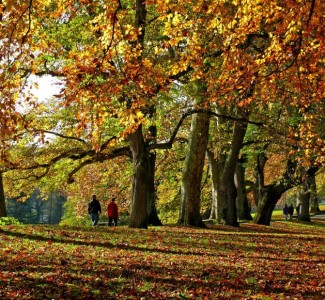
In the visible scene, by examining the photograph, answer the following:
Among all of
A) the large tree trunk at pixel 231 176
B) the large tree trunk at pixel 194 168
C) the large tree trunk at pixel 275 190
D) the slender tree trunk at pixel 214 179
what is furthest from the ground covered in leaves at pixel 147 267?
the slender tree trunk at pixel 214 179

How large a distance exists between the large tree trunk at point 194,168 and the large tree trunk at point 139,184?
3393 mm

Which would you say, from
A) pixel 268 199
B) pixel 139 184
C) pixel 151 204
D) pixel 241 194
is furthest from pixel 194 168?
pixel 241 194

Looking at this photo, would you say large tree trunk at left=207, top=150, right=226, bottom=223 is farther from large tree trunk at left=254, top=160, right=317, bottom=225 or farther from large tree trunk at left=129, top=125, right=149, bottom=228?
large tree trunk at left=129, top=125, right=149, bottom=228

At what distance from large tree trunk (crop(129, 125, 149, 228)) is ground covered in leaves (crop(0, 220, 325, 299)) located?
2.81 meters

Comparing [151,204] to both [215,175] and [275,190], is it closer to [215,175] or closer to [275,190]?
[215,175]

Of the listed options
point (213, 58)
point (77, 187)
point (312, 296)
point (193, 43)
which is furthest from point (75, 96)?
point (77, 187)

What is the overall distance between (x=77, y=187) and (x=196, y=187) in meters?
17.7

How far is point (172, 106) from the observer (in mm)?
24375

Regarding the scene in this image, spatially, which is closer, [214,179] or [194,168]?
[194,168]

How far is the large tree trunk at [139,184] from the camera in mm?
19703

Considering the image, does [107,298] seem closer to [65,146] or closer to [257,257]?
[257,257]

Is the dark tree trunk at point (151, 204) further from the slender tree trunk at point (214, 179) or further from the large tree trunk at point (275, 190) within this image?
the large tree trunk at point (275, 190)

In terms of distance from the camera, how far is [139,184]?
19719 mm

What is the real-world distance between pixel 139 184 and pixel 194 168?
389 centimetres
